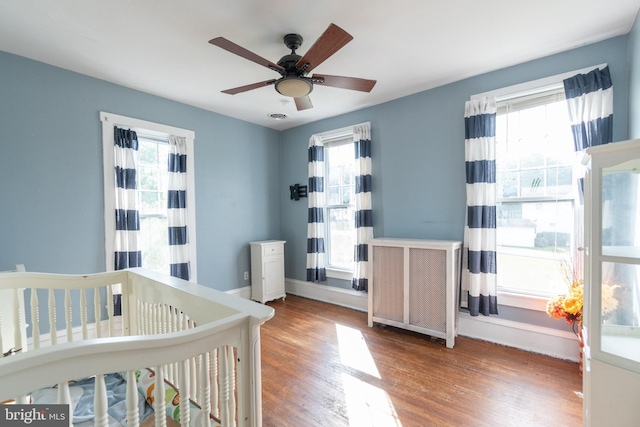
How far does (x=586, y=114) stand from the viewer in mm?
2059

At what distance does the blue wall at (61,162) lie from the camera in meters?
2.17

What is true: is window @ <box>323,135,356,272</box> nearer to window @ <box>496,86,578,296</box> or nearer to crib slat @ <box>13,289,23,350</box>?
window @ <box>496,86,578,296</box>

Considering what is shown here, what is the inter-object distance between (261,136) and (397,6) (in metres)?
2.77

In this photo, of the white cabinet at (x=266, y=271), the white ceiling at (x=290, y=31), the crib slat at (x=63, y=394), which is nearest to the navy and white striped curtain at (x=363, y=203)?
the white ceiling at (x=290, y=31)

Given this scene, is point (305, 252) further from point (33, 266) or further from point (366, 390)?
point (33, 266)

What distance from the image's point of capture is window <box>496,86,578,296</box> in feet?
7.43

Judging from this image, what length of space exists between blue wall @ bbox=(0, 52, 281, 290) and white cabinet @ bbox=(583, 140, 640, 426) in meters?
3.51

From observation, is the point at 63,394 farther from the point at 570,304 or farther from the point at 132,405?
the point at 570,304

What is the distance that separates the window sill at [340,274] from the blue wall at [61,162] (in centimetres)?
158

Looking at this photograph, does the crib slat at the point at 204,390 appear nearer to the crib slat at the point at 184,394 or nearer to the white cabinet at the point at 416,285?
the crib slat at the point at 184,394

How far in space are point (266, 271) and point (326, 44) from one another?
2931 millimetres

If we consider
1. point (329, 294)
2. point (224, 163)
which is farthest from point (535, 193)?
point (224, 163)

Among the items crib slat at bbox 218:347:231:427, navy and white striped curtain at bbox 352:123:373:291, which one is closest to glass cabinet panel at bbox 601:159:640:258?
crib slat at bbox 218:347:231:427

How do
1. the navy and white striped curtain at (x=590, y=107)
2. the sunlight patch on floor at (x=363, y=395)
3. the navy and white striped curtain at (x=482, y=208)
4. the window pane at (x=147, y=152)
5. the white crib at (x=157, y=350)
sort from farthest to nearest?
1. the window pane at (x=147, y=152)
2. the navy and white striped curtain at (x=482, y=208)
3. the navy and white striped curtain at (x=590, y=107)
4. the sunlight patch on floor at (x=363, y=395)
5. the white crib at (x=157, y=350)
